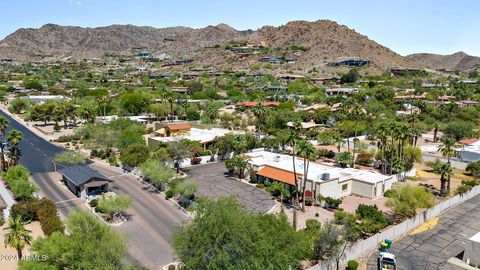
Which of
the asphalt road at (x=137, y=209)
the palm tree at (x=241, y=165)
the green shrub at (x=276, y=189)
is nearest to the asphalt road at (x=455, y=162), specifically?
the green shrub at (x=276, y=189)

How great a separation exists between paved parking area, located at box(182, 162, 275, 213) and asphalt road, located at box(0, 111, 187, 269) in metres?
6.39

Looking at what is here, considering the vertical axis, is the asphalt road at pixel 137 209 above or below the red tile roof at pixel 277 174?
below

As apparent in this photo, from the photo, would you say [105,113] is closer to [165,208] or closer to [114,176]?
[114,176]

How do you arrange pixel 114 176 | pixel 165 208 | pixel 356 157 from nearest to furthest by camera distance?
pixel 165 208 < pixel 114 176 < pixel 356 157

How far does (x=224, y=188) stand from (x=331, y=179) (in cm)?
1330

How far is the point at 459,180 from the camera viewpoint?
57000 millimetres

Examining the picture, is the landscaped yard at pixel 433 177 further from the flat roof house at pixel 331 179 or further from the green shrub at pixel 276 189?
the green shrub at pixel 276 189

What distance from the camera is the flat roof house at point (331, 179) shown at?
4728 centimetres

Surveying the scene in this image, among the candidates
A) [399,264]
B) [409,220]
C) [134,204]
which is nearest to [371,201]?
[409,220]

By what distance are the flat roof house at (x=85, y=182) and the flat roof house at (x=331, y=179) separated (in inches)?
776

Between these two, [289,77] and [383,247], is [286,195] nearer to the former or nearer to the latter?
[383,247]

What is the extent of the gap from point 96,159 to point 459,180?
182 feet

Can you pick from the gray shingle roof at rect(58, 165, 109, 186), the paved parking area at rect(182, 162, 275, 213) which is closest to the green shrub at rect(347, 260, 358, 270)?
the paved parking area at rect(182, 162, 275, 213)

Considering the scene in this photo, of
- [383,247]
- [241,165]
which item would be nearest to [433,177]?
[241,165]
